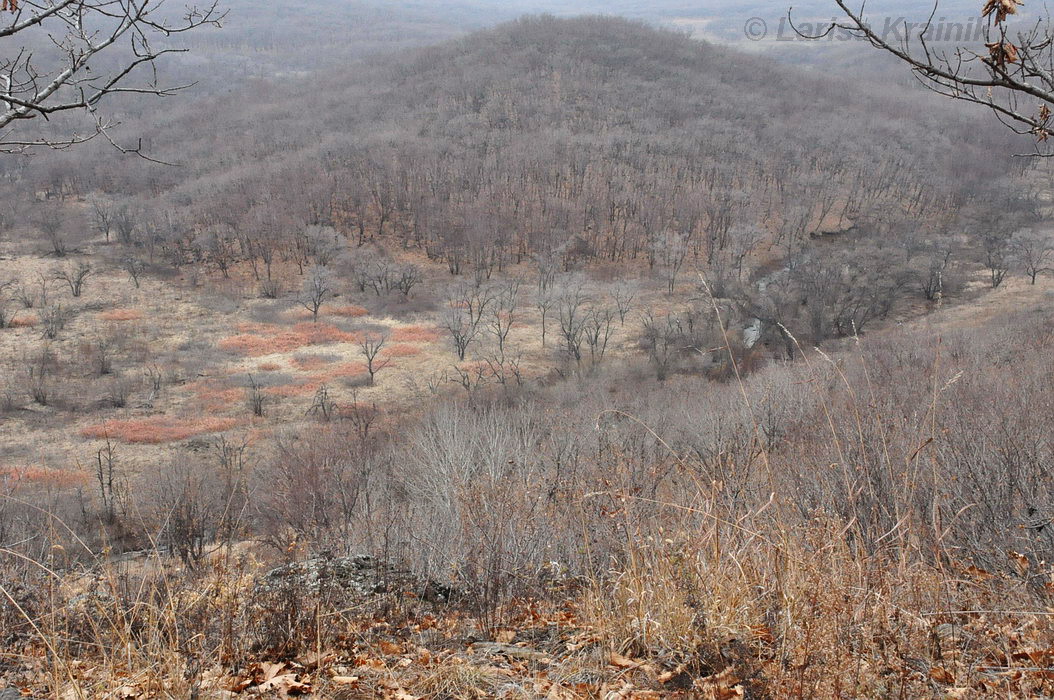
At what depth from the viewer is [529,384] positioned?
112 feet

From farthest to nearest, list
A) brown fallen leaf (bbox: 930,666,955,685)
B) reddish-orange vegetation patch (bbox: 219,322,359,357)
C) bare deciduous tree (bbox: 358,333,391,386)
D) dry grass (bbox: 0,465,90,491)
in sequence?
reddish-orange vegetation patch (bbox: 219,322,359,357), bare deciduous tree (bbox: 358,333,391,386), dry grass (bbox: 0,465,90,491), brown fallen leaf (bbox: 930,666,955,685)

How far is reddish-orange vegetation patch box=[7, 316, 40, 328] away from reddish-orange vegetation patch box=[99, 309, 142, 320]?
3.49 metres

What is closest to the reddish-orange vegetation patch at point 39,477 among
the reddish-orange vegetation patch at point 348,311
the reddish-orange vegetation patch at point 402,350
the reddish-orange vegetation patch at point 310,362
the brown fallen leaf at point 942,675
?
the reddish-orange vegetation patch at point 310,362

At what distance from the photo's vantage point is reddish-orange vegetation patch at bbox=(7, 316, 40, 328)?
1585 inches

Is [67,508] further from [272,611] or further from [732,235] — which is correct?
[732,235]

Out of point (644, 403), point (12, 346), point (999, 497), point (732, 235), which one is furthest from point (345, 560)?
point (732, 235)

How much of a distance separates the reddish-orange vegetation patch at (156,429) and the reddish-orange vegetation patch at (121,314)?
15300 millimetres

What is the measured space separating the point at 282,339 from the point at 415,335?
8.22 m

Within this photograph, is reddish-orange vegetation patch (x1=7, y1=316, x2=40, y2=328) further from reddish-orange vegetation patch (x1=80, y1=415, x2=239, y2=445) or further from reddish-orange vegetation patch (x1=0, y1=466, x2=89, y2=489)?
reddish-orange vegetation patch (x1=0, y1=466, x2=89, y2=489)

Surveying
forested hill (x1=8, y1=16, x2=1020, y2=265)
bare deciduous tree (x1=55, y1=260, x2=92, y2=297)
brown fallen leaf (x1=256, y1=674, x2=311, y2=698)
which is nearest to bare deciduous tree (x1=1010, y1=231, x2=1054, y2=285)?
forested hill (x1=8, y1=16, x2=1020, y2=265)

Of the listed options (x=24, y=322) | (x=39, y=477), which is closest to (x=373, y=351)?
(x=39, y=477)

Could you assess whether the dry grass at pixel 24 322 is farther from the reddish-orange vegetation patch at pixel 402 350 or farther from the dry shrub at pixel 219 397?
the reddish-orange vegetation patch at pixel 402 350

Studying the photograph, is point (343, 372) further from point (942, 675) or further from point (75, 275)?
point (942, 675)

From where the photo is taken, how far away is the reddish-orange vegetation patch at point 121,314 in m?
43.1
